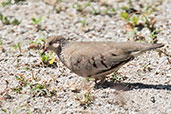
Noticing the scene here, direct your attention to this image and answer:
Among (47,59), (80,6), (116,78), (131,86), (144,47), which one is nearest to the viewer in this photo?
(144,47)

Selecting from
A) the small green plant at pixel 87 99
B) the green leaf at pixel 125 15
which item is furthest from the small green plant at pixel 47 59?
the green leaf at pixel 125 15

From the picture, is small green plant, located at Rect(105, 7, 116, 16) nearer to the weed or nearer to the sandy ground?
the sandy ground

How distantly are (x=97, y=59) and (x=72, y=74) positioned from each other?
0.88 metres

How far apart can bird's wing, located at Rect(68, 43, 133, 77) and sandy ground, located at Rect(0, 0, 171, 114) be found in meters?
0.32

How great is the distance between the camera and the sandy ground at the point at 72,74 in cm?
562

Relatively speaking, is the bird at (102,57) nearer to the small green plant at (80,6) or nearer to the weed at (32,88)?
the weed at (32,88)

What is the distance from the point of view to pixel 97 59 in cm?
606

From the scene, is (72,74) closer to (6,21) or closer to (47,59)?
(47,59)

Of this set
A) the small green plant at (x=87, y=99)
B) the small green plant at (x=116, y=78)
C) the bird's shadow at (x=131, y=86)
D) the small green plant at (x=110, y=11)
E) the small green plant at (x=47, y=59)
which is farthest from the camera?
the small green plant at (x=110, y=11)

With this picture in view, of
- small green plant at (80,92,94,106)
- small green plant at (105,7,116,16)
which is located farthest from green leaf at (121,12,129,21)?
small green plant at (80,92,94,106)

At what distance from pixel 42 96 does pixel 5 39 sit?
2.69m

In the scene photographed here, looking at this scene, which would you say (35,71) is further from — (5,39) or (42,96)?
(5,39)

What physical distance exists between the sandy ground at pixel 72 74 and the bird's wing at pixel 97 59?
32 cm

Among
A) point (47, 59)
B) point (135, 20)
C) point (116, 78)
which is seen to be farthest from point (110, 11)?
point (116, 78)
